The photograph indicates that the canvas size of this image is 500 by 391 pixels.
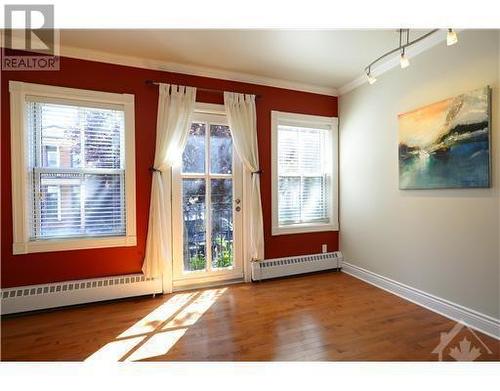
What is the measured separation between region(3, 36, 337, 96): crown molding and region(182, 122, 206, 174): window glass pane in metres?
0.64

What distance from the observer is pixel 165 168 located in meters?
3.01

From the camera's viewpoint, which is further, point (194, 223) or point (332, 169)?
point (332, 169)

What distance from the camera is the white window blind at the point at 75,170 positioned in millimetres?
2643

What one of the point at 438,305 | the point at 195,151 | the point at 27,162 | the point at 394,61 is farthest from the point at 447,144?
the point at 27,162

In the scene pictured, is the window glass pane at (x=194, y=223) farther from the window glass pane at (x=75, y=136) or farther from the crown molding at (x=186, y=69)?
the crown molding at (x=186, y=69)

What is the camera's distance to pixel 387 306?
8.80ft

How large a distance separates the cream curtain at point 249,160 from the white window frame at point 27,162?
1204mm

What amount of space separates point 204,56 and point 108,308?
2.86 m

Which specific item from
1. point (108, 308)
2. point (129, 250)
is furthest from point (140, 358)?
point (129, 250)

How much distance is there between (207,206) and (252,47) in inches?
72.7

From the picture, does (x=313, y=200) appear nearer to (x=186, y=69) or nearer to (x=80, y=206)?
(x=186, y=69)

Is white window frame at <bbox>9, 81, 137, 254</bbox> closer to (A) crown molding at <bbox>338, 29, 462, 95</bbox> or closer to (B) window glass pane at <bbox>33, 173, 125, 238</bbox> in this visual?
(B) window glass pane at <bbox>33, 173, 125, 238</bbox>
